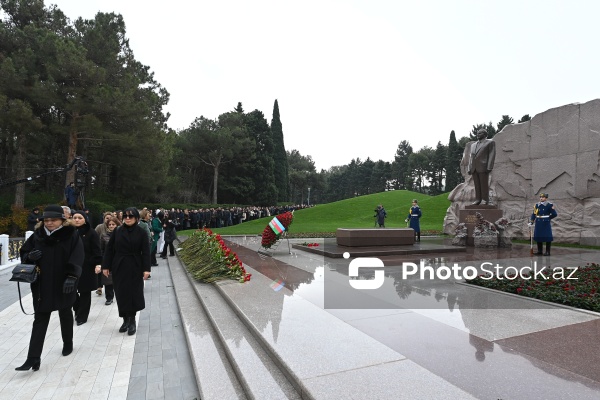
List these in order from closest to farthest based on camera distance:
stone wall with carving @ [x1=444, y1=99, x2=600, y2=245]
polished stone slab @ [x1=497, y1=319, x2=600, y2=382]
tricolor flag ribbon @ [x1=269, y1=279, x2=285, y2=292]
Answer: polished stone slab @ [x1=497, y1=319, x2=600, y2=382] → tricolor flag ribbon @ [x1=269, y1=279, x2=285, y2=292] → stone wall with carving @ [x1=444, y1=99, x2=600, y2=245]

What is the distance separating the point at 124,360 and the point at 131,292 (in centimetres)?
98

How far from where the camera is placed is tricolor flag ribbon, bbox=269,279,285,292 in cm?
597

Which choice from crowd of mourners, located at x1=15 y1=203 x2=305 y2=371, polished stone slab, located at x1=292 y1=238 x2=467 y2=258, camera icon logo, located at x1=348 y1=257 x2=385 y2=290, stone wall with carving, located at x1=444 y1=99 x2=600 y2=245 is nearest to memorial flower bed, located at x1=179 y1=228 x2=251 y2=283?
crowd of mourners, located at x1=15 y1=203 x2=305 y2=371

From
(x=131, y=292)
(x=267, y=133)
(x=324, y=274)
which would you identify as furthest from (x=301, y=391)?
(x=267, y=133)

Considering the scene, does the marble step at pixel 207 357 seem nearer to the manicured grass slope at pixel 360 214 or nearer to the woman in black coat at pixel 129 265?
the woman in black coat at pixel 129 265

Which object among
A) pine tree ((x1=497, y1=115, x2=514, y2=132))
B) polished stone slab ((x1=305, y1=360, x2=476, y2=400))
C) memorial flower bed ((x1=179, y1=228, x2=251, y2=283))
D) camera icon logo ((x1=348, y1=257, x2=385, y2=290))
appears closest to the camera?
polished stone slab ((x1=305, y1=360, x2=476, y2=400))

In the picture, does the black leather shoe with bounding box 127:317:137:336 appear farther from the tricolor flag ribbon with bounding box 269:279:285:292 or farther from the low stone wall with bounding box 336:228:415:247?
the low stone wall with bounding box 336:228:415:247

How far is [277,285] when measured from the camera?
623 cm

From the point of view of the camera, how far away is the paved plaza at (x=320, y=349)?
106 inches

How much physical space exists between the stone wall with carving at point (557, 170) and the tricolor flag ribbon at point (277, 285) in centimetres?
1161

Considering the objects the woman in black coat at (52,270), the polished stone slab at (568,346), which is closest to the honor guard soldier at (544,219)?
the polished stone slab at (568,346)

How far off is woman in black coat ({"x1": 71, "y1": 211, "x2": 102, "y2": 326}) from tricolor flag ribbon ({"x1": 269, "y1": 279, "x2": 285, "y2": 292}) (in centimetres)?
279

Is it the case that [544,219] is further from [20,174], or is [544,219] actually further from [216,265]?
[20,174]

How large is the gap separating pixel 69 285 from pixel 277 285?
336cm
